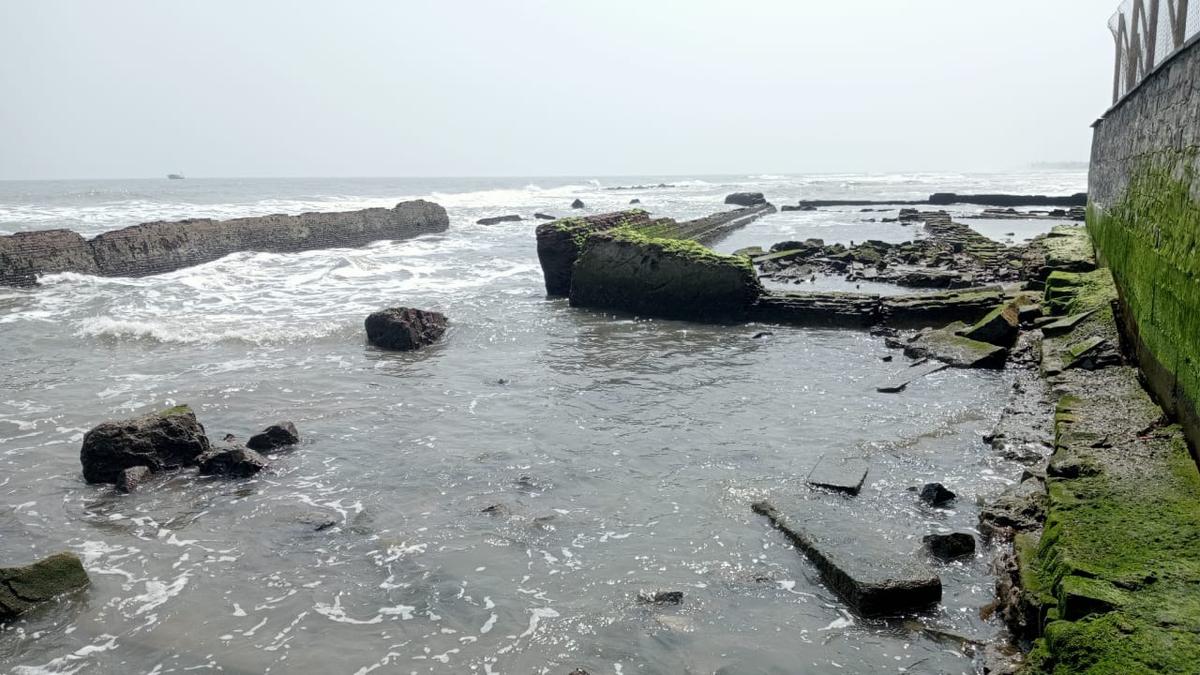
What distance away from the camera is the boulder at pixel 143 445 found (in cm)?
680

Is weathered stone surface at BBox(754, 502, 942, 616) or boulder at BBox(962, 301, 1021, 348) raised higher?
boulder at BBox(962, 301, 1021, 348)

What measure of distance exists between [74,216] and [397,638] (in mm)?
45061

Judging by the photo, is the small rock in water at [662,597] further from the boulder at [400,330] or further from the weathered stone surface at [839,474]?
the boulder at [400,330]

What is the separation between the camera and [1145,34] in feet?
32.8

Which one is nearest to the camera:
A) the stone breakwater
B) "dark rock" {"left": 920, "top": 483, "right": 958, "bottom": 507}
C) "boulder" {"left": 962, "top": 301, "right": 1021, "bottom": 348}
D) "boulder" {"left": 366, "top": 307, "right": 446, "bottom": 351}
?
"dark rock" {"left": 920, "top": 483, "right": 958, "bottom": 507}

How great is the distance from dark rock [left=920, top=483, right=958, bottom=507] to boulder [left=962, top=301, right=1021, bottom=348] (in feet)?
15.7

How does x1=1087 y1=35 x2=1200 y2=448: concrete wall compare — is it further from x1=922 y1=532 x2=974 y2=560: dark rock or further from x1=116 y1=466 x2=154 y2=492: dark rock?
x1=116 y1=466 x2=154 y2=492: dark rock

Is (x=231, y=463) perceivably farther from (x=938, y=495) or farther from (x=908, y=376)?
(x=908, y=376)

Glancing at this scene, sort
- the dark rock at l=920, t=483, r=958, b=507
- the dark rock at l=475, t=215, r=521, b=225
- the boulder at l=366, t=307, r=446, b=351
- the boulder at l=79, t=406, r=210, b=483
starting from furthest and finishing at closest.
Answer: the dark rock at l=475, t=215, r=521, b=225 < the boulder at l=366, t=307, r=446, b=351 < the boulder at l=79, t=406, r=210, b=483 < the dark rock at l=920, t=483, r=958, b=507

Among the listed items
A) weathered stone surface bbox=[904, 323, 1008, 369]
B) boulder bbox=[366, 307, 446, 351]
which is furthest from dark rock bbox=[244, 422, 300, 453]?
weathered stone surface bbox=[904, 323, 1008, 369]

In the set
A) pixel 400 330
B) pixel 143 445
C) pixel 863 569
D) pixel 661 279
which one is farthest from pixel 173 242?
pixel 863 569

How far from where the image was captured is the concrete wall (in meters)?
4.59

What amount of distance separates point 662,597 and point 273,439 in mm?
4489

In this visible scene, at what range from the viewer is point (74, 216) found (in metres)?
40.6
